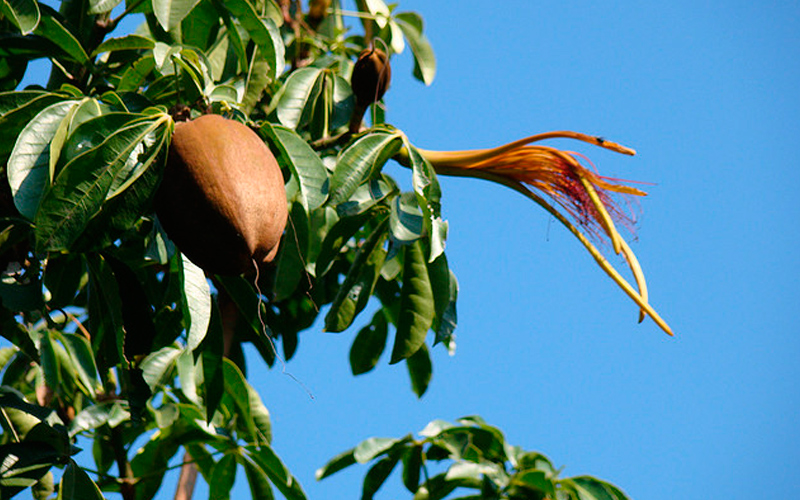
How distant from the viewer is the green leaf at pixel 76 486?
164 cm

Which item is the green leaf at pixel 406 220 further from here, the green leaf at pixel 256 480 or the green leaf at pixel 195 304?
the green leaf at pixel 256 480

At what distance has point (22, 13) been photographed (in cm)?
160

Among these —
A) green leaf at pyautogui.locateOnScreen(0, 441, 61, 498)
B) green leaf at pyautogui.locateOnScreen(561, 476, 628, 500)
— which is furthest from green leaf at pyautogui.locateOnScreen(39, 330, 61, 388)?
green leaf at pyautogui.locateOnScreen(561, 476, 628, 500)

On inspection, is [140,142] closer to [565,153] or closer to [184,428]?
[565,153]

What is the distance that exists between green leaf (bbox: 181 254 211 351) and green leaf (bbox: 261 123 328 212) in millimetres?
231

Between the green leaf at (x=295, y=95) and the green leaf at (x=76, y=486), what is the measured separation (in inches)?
31.1

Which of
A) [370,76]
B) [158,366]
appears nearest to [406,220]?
[370,76]

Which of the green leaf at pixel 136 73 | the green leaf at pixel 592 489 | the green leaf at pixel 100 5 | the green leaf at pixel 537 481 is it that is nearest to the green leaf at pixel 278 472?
the green leaf at pixel 537 481

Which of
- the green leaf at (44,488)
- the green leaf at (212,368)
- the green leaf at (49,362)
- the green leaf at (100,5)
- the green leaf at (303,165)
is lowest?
the green leaf at (44,488)

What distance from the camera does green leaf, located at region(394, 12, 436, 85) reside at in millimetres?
2457

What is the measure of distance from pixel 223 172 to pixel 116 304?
47 cm

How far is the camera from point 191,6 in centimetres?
172

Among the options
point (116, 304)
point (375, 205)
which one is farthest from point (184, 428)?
A: point (375, 205)

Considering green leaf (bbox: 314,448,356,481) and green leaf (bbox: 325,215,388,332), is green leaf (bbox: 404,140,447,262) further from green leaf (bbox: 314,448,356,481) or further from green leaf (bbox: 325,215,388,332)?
green leaf (bbox: 314,448,356,481)
